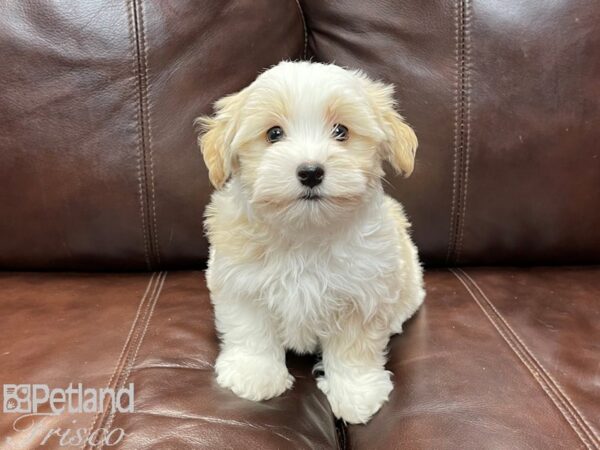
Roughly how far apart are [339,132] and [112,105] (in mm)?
669

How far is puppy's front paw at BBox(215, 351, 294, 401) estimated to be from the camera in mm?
1103

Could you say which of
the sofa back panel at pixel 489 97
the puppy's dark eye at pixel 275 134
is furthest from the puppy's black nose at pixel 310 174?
the sofa back panel at pixel 489 97

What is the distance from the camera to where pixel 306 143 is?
1020 mm

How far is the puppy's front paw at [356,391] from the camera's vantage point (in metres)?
1.11

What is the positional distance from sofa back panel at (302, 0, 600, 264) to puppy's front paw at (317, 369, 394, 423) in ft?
1.69

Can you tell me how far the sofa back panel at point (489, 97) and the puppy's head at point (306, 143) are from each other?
15.3 inches

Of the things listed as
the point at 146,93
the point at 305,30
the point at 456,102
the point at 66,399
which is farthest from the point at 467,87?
the point at 66,399

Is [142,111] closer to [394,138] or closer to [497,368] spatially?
[394,138]

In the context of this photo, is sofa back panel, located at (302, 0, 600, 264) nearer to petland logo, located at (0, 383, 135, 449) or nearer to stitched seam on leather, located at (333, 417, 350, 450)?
stitched seam on leather, located at (333, 417, 350, 450)

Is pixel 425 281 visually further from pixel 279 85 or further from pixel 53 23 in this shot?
pixel 53 23

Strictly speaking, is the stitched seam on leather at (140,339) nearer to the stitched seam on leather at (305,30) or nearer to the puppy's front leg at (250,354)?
the puppy's front leg at (250,354)

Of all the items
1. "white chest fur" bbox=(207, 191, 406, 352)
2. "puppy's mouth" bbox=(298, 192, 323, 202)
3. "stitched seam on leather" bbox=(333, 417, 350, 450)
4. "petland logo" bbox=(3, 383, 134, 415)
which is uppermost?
"puppy's mouth" bbox=(298, 192, 323, 202)

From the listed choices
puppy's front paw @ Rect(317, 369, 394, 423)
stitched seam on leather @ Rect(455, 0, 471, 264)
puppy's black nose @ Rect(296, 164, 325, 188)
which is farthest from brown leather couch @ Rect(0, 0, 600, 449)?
puppy's black nose @ Rect(296, 164, 325, 188)

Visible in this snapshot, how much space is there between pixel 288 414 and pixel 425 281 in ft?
1.97
